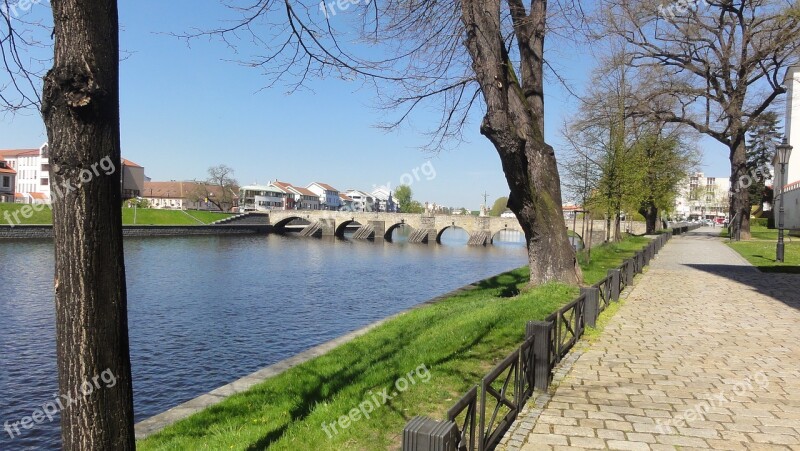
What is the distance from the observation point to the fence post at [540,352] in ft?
Answer: 20.5

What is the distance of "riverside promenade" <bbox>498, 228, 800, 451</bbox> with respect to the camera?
5.03 meters

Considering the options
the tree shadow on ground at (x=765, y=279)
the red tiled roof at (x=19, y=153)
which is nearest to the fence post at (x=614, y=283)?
the tree shadow on ground at (x=765, y=279)

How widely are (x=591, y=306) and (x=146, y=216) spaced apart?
191 ft

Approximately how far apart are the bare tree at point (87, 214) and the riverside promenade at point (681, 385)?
338 cm

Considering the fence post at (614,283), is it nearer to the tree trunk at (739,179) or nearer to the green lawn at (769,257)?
the green lawn at (769,257)

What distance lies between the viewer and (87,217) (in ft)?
9.81

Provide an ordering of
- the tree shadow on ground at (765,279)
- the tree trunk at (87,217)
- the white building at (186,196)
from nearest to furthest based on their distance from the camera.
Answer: the tree trunk at (87,217) → the tree shadow on ground at (765,279) → the white building at (186,196)

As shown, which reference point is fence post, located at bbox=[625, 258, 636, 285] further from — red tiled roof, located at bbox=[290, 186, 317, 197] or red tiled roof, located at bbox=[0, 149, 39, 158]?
red tiled roof, located at bbox=[290, 186, 317, 197]

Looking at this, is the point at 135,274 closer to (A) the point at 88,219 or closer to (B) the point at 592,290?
(B) the point at 592,290

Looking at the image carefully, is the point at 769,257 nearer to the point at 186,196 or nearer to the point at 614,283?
the point at 614,283

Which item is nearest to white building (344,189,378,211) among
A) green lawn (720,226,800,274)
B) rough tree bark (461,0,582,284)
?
green lawn (720,226,800,274)

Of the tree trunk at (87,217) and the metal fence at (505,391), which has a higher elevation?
the tree trunk at (87,217)

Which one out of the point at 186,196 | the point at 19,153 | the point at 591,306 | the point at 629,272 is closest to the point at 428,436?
the point at 591,306

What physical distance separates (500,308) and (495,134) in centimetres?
344
